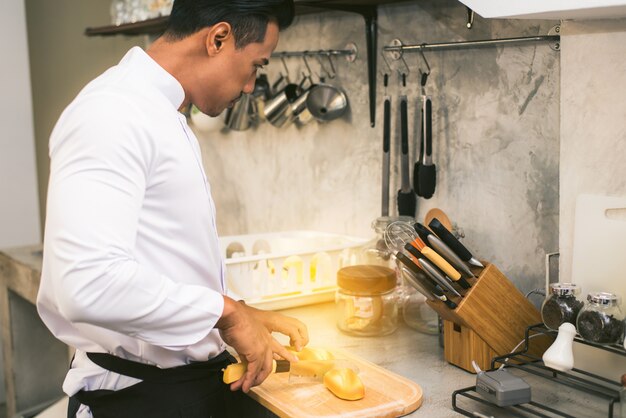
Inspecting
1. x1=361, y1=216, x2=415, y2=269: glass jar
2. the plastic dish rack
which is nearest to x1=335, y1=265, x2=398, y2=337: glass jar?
x1=361, y1=216, x2=415, y2=269: glass jar

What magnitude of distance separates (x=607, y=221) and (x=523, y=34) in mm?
507

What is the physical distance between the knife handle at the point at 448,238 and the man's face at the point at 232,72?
462 mm

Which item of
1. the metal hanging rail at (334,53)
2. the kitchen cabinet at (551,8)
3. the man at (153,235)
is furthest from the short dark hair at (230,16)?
the metal hanging rail at (334,53)

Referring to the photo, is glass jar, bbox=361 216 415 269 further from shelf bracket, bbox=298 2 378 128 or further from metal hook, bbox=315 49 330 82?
metal hook, bbox=315 49 330 82

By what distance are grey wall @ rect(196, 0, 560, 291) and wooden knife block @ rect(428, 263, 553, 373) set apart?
23 cm

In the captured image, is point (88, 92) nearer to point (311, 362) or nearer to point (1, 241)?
point (311, 362)

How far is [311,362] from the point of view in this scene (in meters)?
1.38

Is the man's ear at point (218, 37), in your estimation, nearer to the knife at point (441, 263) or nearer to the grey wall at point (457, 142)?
the knife at point (441, 263)

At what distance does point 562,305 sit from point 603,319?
88 mm

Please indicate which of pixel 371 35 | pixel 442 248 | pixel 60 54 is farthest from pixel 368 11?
pixel 60 54

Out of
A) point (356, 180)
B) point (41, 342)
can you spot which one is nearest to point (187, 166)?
point (356, 180)

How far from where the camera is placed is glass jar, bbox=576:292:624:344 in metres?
1.28

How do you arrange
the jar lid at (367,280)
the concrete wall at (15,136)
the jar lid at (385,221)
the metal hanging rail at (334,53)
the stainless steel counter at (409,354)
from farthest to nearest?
1. the concrete wall at (15,136)
2. the metal hanging rail at (334,53)
3. the jar lid at (385,221)
4. the jar lid at (367,280)
5. the stainless steel counter at (409,354)

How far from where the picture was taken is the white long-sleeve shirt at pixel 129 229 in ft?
3.11
